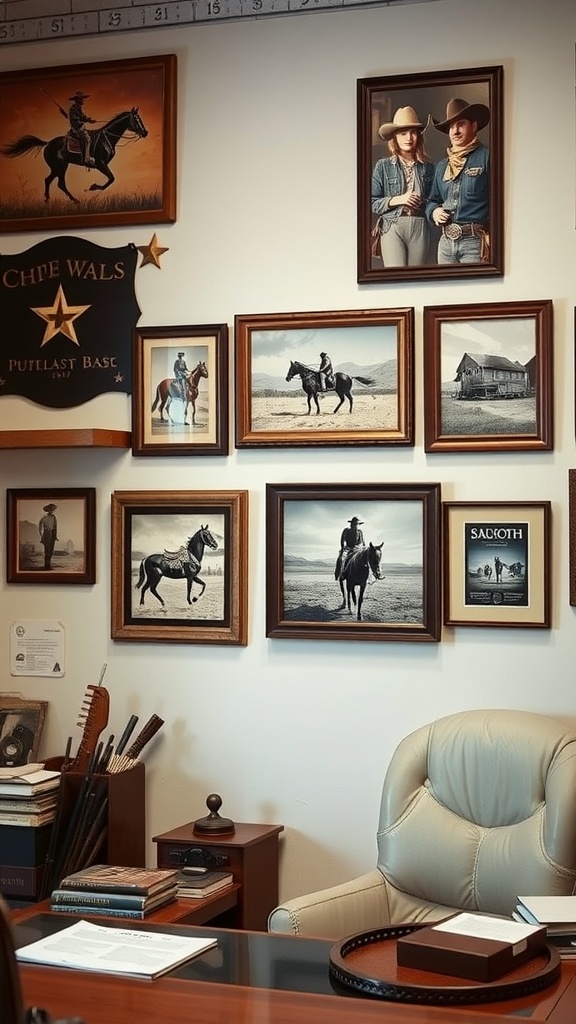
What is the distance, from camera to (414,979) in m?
2.16

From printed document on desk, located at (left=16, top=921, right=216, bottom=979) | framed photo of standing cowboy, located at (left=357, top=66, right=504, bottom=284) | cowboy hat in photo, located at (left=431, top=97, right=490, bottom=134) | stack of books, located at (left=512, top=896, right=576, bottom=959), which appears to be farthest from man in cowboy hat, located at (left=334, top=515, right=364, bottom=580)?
printed document on desk, located at (left=16, top=921, right=216, bottom=979)

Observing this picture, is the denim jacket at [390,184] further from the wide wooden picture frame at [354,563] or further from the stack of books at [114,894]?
the stack of books at [114,894]

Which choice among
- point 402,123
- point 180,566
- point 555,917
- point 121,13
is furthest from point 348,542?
point 121,13

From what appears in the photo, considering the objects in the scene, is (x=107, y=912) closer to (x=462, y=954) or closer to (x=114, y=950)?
(x=114, y=950)

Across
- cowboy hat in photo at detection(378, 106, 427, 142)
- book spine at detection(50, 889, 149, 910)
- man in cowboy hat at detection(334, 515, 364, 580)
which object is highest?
cowboy hat in photo at detection(378, 106, 427, 142)

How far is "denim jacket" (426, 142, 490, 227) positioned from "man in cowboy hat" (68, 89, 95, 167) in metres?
1.13

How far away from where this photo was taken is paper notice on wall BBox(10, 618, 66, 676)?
405cm

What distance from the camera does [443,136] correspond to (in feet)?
12.1

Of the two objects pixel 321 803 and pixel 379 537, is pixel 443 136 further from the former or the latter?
pixel 321 803

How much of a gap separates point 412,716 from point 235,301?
4.47ft

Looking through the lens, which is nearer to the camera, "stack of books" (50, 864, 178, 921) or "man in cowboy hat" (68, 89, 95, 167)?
"stack of books" (50, 864, 178, 921)

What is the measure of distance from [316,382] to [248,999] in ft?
6.72

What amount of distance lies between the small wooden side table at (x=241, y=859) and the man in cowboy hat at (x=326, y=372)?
52.1 inches

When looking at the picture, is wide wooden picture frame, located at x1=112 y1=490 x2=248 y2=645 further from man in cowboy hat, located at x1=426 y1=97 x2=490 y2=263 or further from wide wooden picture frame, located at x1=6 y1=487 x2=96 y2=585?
man in cowboy hat, located at x1=426 y1=97 x2=490 y2=263
